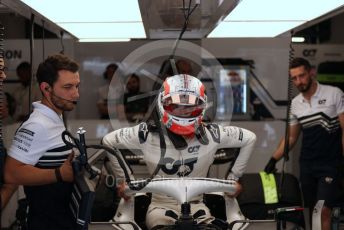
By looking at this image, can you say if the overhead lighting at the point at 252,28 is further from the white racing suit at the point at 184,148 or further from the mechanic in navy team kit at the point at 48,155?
the mechanic in navy team kit at the point at 48,155

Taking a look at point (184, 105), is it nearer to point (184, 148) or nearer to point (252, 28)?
point (184, 148)

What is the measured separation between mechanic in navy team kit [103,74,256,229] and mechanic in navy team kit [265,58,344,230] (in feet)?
3.72

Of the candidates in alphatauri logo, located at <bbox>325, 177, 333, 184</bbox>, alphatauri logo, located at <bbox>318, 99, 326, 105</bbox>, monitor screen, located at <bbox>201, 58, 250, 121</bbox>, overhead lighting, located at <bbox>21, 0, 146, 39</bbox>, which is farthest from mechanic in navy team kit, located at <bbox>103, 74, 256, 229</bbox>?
monitor screen, located at <bbox>201, 58, 250, 121</bbox>

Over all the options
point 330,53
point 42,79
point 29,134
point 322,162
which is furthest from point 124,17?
point 330,53

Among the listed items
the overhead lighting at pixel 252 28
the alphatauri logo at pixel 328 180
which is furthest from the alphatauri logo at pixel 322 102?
the overhead lighting at pixel 252 28

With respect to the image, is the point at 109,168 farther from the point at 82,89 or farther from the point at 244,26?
the point at 82,89

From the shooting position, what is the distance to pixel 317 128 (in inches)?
158

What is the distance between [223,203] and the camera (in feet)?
9.14

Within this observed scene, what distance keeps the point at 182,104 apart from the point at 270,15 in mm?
624

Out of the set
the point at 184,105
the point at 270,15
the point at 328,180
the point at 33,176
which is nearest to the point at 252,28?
the point at 270,15

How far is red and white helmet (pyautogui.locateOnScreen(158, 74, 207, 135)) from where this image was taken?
269 centimetres

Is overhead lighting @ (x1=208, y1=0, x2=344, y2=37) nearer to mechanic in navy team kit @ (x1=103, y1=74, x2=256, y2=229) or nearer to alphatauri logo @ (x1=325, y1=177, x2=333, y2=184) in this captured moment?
mechanic in navy team kit @ (x1=103, y1=74, x2=256, y2=229)

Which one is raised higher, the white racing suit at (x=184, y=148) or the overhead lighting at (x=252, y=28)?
the overhead lighting at (x=252, y=28)

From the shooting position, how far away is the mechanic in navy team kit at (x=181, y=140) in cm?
270
